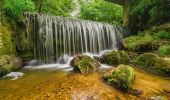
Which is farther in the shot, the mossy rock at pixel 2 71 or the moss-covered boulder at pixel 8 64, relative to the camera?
the moss-covered boulder at pixel 8 64

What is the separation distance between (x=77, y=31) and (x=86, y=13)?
9.51m

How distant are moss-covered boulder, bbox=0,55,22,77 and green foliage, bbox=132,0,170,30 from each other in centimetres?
853

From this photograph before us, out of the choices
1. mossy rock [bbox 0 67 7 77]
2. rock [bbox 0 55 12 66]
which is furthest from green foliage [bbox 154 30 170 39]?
mossy rock [bbox 0 67 7 77]

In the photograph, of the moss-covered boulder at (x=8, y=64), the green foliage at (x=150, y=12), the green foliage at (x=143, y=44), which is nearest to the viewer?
the moss-covered boulder at (x=8, y=64)

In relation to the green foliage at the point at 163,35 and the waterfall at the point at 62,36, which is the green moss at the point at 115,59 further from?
the green foliage at the point at 163,35

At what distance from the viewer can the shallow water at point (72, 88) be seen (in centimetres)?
469

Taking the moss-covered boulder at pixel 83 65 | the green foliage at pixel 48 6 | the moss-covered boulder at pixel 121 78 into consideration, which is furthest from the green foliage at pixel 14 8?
the green foliage at pixel 48 6

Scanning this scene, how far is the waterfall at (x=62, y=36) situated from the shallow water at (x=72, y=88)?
3.33m

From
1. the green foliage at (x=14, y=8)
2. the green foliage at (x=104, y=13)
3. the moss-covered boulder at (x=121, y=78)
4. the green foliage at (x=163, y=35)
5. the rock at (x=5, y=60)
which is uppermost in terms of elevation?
the green foliage at (x=104, y=13)

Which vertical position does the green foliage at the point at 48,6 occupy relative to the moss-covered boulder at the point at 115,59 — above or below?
above

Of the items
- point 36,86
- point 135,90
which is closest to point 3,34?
point 36,86

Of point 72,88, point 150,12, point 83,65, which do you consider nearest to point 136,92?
point 72,88

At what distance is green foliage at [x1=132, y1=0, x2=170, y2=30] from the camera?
11.9 meters

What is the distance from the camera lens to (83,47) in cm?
1187
